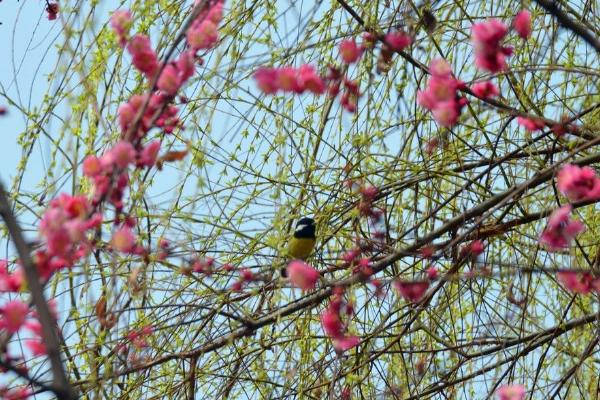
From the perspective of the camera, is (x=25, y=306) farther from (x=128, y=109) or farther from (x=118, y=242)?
(x=128, y=109)

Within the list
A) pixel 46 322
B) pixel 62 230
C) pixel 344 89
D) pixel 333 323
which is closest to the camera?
pixel 46 322

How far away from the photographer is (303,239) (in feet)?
8.88

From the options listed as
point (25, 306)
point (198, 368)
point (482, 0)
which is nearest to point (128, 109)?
point (25, 306)

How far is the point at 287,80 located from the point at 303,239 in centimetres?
98

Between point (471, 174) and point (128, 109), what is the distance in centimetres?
133

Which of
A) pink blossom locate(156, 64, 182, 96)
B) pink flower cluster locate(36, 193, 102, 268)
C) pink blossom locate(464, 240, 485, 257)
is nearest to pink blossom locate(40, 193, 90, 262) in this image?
pink flower cluster locate(36, 193, 102, 268)

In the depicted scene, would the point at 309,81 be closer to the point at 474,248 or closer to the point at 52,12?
the point at 474,248

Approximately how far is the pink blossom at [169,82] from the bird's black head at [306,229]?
1.11m

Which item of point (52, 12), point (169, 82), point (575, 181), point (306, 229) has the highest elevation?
point (52, 12)

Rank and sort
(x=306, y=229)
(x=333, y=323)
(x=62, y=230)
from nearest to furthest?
(x=62, y=230)
(x=333, y=323)
(x=306, y=229)

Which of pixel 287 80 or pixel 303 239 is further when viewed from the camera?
pixel 303 239

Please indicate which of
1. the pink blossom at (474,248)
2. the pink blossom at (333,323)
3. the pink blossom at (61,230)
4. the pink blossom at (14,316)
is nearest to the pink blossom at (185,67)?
the pink blossom at (61,230)

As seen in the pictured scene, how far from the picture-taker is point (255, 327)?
2.21 meters

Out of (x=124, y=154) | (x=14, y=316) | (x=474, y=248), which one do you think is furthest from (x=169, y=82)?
(x=474, y=248)
